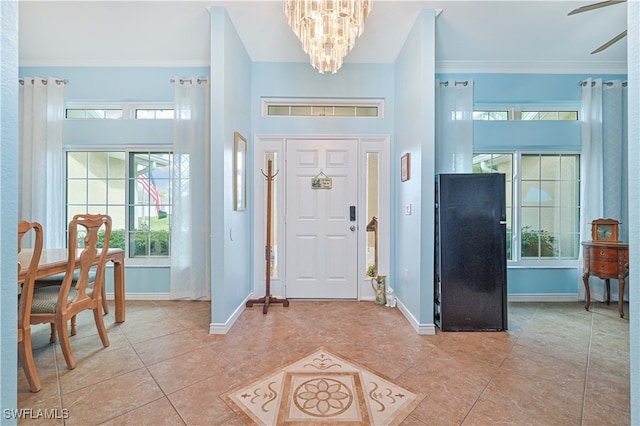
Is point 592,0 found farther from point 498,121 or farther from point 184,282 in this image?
point 184,282

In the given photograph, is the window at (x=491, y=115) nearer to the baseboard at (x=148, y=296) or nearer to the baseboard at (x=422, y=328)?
the baseboard at (x=422, y=328)

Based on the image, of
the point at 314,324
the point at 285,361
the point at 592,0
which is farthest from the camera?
the point at 314,324

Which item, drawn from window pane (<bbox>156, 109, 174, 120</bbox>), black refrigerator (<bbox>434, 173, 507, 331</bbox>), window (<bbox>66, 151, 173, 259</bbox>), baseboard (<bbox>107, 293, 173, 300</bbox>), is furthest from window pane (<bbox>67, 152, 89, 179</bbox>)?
black refrigerator (<bbox>434, 173, 507, 331</bbox>)

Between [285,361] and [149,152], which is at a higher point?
[149,152]

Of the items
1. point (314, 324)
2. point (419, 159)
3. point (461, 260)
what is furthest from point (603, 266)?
point (314, 324)

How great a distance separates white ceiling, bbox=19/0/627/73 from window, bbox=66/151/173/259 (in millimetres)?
1213

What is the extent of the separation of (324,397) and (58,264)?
211 centimetres

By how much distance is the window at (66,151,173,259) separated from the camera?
3.64m

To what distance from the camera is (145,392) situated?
5.76 feet

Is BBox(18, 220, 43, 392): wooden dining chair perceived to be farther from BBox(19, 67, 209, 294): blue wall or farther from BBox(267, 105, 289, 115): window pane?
BBox(267, 105, 289, 115): window pane

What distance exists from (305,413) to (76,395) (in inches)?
57.0

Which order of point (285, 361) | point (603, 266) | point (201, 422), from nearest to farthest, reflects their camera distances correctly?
point (201, 422), point (285, 361), point (603, 266)

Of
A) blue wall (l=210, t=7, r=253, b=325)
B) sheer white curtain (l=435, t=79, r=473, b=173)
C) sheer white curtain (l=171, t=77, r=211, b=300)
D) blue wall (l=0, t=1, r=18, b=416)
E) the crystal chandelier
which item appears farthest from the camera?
sheer white curtain (l=171, t=77, r=211, b=300)

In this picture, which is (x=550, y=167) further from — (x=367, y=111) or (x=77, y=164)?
(x=77, y=164)
